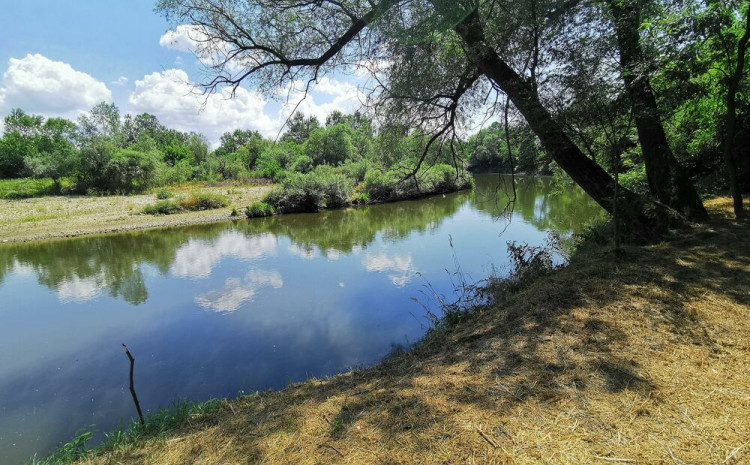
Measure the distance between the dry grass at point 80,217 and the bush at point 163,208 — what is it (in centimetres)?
52

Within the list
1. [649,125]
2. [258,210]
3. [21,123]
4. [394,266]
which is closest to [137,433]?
[394,266]

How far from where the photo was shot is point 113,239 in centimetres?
1689

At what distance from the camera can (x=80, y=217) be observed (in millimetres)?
20594

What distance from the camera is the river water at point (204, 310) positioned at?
5.03 meters

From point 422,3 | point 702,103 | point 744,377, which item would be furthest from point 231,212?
point 744,377

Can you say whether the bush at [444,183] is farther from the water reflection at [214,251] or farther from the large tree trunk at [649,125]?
the large tree trunk at [649,125]

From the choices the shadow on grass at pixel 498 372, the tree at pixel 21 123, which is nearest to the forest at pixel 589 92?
the shadow on grass at pixel 498 372

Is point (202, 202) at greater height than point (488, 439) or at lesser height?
greater

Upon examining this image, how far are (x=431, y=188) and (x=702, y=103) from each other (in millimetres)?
21317

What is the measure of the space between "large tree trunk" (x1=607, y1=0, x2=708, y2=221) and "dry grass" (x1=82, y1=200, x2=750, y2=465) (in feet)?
7.08

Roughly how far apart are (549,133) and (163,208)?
23.1 metres

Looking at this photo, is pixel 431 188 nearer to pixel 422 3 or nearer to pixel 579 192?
pixel 579 192

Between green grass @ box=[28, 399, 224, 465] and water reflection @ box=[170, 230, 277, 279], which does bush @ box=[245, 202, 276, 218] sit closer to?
water reflection @ box=[170, 230, 277, 279]

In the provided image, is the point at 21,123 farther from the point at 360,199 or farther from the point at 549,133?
the point at 549,133
